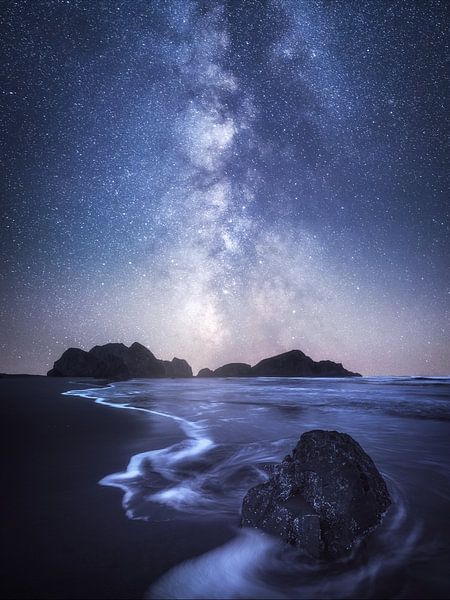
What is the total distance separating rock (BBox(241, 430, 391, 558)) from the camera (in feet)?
7.97

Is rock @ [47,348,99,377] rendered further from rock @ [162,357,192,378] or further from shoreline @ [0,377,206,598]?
shoreline @ [0,377,206,598]

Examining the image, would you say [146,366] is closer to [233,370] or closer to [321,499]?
[233,370]

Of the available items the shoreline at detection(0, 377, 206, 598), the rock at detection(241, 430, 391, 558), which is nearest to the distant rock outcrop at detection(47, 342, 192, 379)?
the shoreline at detection(0, 377, 206, 598)

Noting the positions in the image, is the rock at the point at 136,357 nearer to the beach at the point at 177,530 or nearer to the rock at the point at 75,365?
the rock at the point at 75,365

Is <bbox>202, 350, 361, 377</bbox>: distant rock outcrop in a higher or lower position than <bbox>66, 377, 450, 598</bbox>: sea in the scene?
lower

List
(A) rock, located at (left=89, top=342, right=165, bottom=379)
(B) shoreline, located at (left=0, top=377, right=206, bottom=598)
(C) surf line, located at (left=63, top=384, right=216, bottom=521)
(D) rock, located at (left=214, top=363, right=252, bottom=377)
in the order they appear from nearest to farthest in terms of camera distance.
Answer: (B) shoreline, located at (left=0, top=377, right=206, bottom=598) → (C) surf line, located at (left=63, top=384, right=216, bottom=521) → (A) rock, located at (left=89, top=342, right=165, bottom=379) → (D) rock, located at (left=214, top=363, right=252, bottom=377)

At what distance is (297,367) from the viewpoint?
14438 centimetres

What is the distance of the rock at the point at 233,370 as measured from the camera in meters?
158

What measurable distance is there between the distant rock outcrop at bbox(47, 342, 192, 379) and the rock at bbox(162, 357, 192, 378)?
20.5 feet

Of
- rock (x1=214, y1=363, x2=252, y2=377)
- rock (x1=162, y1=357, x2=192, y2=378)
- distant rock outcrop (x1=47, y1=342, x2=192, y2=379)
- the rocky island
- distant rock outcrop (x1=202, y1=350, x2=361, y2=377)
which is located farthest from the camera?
rock (x1=214, y1=363, x2=252, y2=377)

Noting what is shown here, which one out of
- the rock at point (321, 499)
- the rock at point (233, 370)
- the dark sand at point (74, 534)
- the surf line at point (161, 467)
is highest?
the rock at point (321, 499)

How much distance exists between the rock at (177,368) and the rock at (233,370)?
26.5m

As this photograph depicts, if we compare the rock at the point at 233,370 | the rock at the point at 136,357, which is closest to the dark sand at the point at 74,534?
the rock at the point at 136,357

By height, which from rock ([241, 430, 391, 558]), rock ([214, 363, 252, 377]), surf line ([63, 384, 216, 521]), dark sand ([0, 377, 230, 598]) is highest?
rock ([241, 430, 391, 558])
